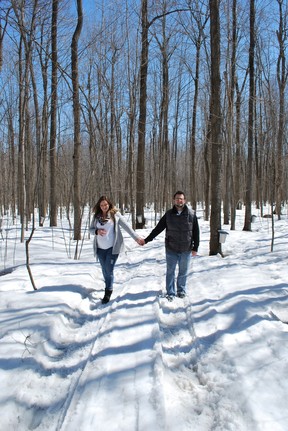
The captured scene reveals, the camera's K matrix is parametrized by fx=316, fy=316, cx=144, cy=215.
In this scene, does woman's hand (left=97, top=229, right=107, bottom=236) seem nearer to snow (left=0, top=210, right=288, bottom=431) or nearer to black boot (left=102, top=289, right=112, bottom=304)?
black boot (left=102, top=289, right=112, bottom=304)

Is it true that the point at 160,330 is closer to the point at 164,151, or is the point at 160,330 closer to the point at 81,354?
the point at 81,354

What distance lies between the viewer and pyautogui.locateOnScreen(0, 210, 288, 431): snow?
7.89 ft

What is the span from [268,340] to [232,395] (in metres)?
1.06

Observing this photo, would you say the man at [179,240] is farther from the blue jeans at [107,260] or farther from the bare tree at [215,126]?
the bare tree at [215,126]

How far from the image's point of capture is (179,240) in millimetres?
5398

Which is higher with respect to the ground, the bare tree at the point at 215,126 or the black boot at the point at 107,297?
the bare tree at the point at 215,126

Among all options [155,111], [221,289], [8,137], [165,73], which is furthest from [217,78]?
[8,137]

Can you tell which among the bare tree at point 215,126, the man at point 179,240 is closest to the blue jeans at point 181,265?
the man at point 179,240

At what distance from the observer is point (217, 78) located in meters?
8.66

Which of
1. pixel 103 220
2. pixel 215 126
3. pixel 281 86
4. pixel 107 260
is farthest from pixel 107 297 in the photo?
pixel 281 86

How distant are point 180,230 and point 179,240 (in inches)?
6.8

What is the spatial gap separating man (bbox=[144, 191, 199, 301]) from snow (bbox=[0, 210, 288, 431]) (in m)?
0.32

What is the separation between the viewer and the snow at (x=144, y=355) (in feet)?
7.89

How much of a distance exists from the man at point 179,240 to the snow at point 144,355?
0.32m
